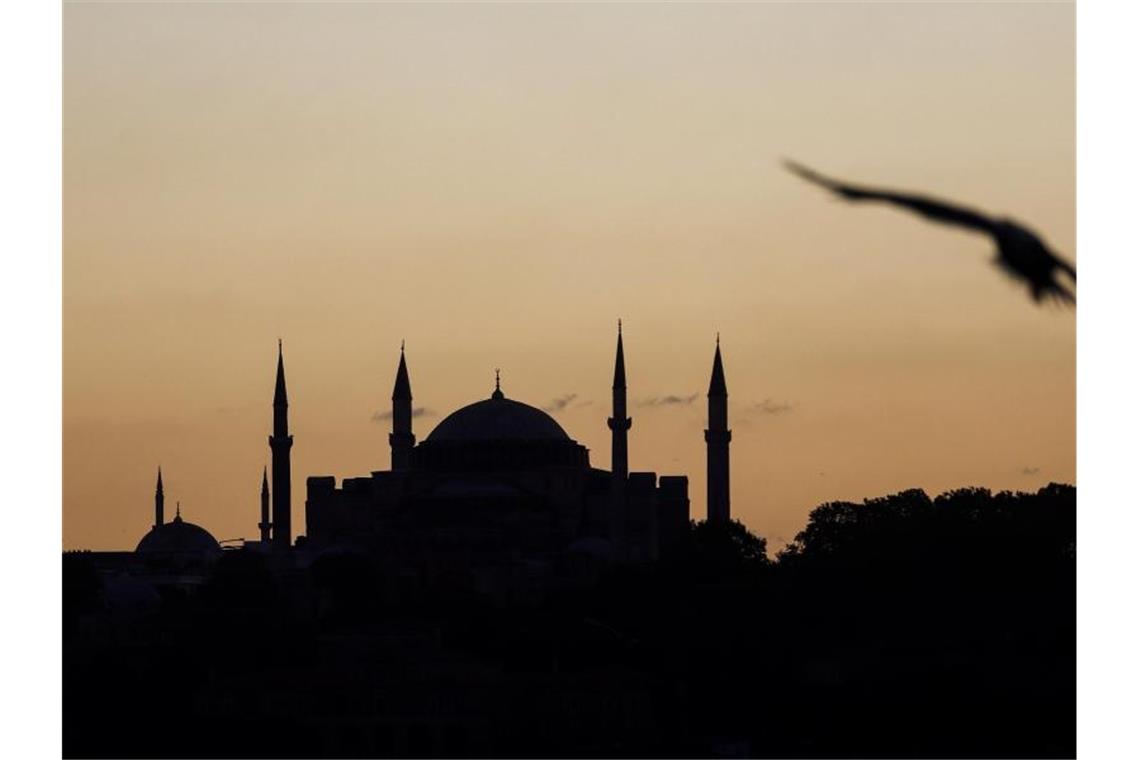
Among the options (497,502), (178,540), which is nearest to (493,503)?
(497,502)

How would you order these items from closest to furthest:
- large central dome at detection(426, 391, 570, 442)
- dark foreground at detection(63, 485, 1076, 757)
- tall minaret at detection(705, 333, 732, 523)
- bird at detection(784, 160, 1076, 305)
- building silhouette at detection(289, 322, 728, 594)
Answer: bird at detection(784, 160, 1076, 305), dark foreground at detection(63, 485, 1076, 757), tall minaret at detection(705, 333, 732, 523), building silhouette at detection(289, 322, 728, 594), large central dome at detection(426, 391, 570, 442)

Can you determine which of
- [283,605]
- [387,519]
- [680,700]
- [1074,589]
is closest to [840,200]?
[1074,589]

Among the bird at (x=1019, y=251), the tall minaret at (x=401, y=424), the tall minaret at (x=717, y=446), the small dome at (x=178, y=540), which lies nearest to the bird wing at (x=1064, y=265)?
the bird at (x=1019, y=251)

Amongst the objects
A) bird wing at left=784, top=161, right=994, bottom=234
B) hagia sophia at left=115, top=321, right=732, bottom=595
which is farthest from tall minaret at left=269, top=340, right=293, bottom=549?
bird wing at left=784, top=161, right=994, bottom=234

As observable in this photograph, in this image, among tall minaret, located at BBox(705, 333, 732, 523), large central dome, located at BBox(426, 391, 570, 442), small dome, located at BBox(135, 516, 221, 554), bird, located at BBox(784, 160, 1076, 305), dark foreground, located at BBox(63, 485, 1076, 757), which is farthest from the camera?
small dome, located at BBox(135, 516, 221, 554)

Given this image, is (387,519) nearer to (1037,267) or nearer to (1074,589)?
(1074,589)

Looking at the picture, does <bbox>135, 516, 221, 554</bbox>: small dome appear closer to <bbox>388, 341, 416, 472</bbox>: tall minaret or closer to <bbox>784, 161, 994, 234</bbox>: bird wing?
<bbox>388, 341, 416, 472</bbox>: tall minaret

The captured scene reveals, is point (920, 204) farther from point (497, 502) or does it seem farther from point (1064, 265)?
point (497, 502)
